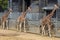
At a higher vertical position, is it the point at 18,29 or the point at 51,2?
the point at 51,2

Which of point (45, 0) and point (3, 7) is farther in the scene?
point (3, 7)

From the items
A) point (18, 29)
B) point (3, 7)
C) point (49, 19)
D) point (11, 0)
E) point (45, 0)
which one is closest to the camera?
point (49, 19)

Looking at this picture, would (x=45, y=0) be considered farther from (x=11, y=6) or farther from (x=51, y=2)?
(x=11, y=6)

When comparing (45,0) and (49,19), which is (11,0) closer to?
(45,0)

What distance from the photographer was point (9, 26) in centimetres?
1880

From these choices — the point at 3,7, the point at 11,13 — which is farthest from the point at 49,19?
the point at 3,7

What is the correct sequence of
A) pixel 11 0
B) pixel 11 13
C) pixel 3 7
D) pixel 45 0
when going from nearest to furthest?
pixel 45 0, pixel 11 13, pixel 11 0, pixel 3 7

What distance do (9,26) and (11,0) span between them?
150 inches

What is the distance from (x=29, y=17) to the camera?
59.5ft

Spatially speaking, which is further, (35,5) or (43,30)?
(35,5)

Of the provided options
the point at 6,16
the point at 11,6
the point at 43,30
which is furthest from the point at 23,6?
the point at 43,30

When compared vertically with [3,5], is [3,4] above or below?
above

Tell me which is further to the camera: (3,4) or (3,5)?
(3,4)

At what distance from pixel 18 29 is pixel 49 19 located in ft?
11.8
